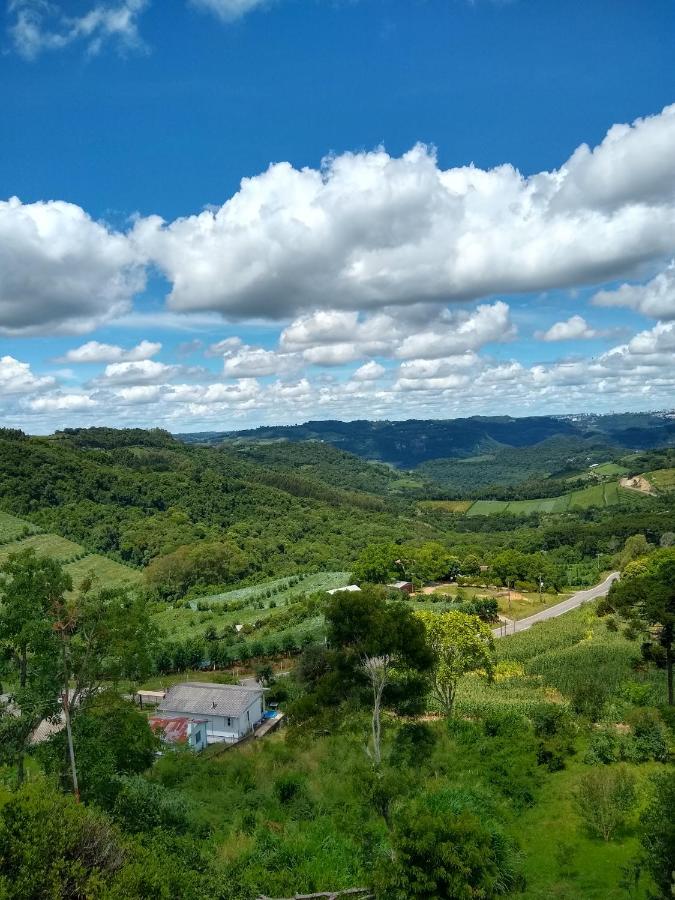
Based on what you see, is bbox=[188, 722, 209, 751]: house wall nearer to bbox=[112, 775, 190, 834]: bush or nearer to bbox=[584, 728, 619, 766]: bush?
bbox=[112, 775, 190, 834]: bush

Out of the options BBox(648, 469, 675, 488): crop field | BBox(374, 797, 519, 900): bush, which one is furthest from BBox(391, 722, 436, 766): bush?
BBox(648, 469, 675, 488): crop field

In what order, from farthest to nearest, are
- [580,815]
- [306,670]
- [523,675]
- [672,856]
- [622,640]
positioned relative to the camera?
1. [622,640]
2. [523,675]
3. [306,670]
4. [580,815]
5. [672,856]

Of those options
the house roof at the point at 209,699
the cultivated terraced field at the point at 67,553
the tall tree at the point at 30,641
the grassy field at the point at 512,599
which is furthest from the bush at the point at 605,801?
the cultivated terraced field at the point at 67,553

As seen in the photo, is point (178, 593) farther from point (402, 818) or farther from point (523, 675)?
point (402, 818)

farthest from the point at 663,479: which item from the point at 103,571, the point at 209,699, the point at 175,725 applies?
the point at 175,725

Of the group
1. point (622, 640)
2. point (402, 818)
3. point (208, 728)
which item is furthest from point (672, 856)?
point (622, 640)

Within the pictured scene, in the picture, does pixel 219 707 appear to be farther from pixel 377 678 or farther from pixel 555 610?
pixel 555 610
